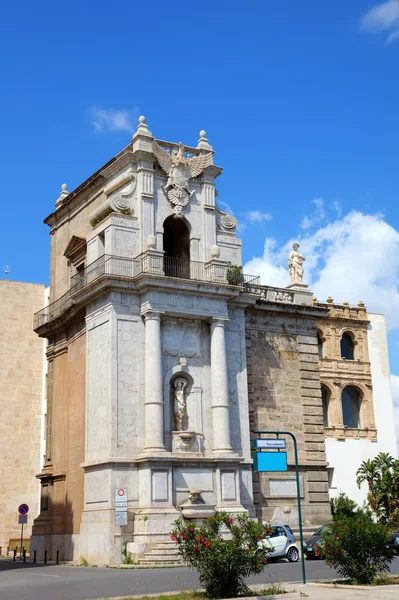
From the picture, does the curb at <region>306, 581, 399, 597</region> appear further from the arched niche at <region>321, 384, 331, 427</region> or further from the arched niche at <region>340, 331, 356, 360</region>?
the arched niche at <region>340, 331, 356, 360</region>

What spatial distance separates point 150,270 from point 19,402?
25152 mm

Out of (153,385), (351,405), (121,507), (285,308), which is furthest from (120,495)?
(351,405)

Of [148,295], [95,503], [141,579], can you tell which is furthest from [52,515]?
[141,579]

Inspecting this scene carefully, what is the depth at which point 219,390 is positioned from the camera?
33.5 metres

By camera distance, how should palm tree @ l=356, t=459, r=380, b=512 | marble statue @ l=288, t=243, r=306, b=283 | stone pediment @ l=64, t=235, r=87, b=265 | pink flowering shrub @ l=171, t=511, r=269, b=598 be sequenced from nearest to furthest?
pink flowering shrub @ l=171, t=511, r=269, b=598
stone pediment @ l=64, t=235, r=87, b=265
marble statue @ l=288, t=243, r=306, b=283
palm tree @ l=356, t=459, r=380, b=512

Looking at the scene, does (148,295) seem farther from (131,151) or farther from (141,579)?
(141,579)

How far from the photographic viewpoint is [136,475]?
1236 inches

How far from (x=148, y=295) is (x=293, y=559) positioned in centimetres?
1192

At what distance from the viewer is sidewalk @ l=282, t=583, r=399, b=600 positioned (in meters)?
15.6

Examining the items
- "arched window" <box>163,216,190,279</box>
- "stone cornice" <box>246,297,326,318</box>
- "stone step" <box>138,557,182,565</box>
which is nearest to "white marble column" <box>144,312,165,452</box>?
"arched window" <box>163,216,190,279</box>

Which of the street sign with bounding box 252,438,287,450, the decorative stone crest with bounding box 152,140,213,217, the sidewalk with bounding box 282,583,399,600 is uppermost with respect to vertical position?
the decorative stone crest with bounding box 152,140,213,217

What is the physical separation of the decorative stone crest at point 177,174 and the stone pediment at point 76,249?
551 cm

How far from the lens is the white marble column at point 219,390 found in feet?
109

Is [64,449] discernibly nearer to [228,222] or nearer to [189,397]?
[189,397]
